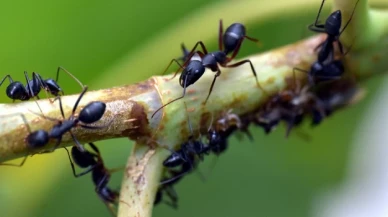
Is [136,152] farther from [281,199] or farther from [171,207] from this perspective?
[281,199]

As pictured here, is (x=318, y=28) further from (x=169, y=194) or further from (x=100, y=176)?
(x=100, y=176)

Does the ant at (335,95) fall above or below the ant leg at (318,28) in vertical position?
below

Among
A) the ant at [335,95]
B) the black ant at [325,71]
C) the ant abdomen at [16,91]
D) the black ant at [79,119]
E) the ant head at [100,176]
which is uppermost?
the black ant at [79,119]

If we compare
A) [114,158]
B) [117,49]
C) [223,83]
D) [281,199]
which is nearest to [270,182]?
[281,199]

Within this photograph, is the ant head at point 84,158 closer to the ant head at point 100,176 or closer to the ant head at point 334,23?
the ant head at point 100,176

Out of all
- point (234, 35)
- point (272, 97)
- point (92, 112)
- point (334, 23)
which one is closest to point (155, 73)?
point (234, 35)

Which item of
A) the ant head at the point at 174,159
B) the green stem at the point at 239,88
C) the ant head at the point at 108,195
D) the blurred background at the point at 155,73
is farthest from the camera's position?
the blurred background at the point at 155,73

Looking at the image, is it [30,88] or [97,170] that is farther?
[97,170]

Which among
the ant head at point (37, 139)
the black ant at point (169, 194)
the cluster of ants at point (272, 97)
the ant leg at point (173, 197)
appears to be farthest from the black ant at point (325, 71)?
the ant head at point (37, 139)
